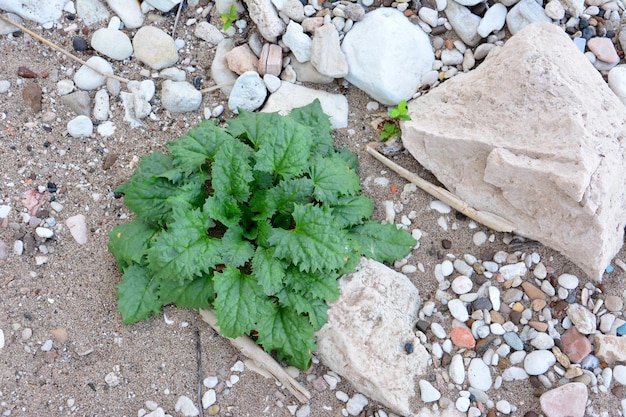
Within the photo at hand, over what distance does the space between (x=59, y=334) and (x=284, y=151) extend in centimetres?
130

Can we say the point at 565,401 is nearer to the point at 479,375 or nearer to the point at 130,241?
the point at 479,375

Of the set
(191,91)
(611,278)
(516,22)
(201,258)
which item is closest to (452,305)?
(611,278)

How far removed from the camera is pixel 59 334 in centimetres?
279

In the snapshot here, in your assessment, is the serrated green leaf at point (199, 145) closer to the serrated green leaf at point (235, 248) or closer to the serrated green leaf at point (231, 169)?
the serrated green leaf at point (231, 169)

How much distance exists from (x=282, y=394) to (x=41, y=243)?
134 centimetres

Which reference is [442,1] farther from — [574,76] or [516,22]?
[574,76]

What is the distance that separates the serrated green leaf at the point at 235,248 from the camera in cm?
268

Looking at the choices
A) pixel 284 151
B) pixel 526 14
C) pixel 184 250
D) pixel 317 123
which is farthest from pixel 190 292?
pixel 526 14

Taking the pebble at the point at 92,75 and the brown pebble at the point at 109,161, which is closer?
the brown pebble at the point at 109,161

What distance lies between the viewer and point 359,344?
270 cm

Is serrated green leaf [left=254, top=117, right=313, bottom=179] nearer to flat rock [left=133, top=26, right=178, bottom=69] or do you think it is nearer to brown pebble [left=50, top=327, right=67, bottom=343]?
flat rock [left=133, top=26, right=178, bottom=69]

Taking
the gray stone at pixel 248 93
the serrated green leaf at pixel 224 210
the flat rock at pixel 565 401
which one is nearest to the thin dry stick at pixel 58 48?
the gray stone at pixel 248 93

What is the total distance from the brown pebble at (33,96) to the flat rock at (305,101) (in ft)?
3.75

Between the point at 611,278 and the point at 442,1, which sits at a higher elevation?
the point at 442,1
